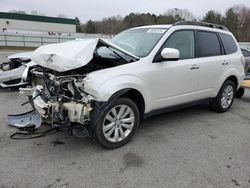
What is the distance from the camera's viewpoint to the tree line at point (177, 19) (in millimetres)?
51219

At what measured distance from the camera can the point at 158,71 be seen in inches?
152

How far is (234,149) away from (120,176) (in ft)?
6.36

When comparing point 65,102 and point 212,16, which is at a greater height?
point 212,16

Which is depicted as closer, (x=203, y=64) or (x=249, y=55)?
(x=203, y=64)

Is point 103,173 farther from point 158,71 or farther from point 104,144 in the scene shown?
point 158,71

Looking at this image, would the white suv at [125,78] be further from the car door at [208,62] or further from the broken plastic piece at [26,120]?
the broken plastic piece at [26,120]

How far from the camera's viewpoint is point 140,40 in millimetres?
4355

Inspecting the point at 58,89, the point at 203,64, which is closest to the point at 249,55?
the point at 203,64

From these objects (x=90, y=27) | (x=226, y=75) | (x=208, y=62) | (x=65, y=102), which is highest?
(x=90, y=27)

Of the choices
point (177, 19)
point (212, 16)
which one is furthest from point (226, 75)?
point (212, 16)

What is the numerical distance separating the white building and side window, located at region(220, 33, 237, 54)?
4656cm

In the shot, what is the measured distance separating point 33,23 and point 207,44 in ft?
175

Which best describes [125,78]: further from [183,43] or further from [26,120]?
[26,120]

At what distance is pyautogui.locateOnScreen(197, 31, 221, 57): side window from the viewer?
185 inches
